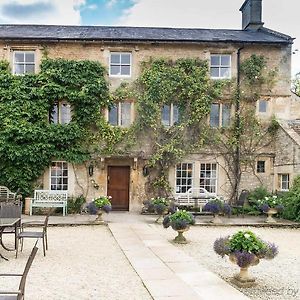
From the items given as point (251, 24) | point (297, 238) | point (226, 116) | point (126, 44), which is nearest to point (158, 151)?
point (226, 116)

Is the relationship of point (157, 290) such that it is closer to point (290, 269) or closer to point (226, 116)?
point (290, 269)

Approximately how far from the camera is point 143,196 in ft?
67.7

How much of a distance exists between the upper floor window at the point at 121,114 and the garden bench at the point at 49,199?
4.17 metres

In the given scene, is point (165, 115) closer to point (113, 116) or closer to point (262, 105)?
point (113, 116)

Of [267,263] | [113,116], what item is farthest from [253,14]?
[267,263]

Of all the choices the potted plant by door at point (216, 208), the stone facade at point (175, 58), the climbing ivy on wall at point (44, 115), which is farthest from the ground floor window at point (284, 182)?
the climbing ivy on wall at point (44, 115)

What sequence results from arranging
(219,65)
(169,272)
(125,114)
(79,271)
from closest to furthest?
(169,272), (79,271), (125,114), (219,65)

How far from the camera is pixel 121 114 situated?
2097 centimetres

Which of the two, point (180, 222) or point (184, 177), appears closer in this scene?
point (180, 222)

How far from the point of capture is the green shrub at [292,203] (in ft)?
58.3

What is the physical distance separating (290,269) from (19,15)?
24627 mm

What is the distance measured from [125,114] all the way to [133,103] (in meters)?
0.67

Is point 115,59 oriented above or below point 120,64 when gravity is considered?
above

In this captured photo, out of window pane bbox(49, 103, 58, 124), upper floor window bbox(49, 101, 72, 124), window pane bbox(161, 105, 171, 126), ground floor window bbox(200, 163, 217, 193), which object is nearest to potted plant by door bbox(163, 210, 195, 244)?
ground floor window bbox(200, 163, 217, 193)
